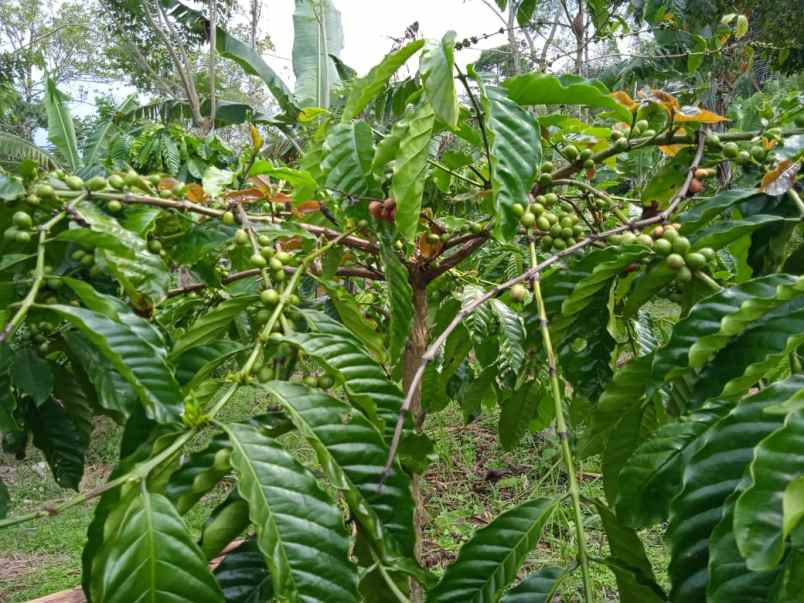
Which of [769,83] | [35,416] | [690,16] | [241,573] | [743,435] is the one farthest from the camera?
[769,83]

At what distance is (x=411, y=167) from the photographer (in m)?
0.66

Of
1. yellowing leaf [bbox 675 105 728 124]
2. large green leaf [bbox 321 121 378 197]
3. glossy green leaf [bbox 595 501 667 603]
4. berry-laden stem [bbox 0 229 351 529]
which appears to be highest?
yellowing leaf [bbox 675 105 728 124]

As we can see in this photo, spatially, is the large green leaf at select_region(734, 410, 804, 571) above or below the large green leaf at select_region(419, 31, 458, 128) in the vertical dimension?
below

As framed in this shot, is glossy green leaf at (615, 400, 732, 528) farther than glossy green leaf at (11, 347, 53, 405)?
No

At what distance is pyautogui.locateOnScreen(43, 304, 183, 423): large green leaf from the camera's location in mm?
544

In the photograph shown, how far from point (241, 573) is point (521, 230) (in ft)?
2.08

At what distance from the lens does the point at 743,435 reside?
1.36 ft

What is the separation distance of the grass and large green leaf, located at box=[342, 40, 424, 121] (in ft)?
6.37

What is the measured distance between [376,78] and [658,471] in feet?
1.75

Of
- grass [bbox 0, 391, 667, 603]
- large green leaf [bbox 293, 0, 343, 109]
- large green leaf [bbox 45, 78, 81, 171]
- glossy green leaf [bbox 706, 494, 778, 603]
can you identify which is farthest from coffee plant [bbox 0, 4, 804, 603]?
large green leaf [bbox 293, 0, 343, 109]

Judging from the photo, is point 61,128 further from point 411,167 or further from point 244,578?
point 244,578

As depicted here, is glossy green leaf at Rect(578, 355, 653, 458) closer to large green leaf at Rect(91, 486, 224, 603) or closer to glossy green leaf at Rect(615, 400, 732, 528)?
glossy green leaf at Rect(615, 400, 732, 528)

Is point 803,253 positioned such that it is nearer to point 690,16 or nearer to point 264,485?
point 264,485

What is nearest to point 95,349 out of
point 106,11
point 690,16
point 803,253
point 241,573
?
point 241,573
